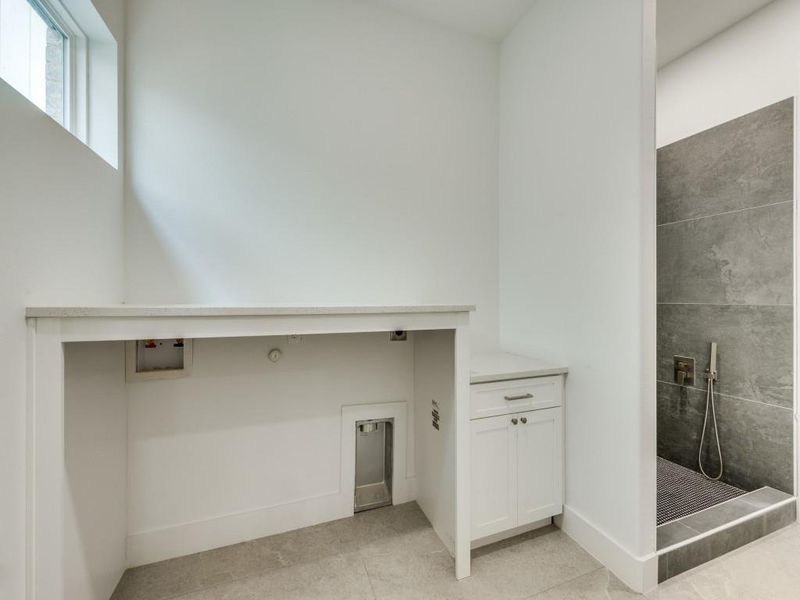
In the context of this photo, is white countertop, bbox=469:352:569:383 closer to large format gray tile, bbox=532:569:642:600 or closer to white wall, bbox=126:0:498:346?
white wall, bbox=126:0:498:346

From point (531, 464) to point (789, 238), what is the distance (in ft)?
5.73

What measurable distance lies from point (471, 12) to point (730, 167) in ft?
5.67

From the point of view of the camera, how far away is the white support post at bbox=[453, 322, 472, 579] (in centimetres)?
136

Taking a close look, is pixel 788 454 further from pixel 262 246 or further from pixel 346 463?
pixel 262 246

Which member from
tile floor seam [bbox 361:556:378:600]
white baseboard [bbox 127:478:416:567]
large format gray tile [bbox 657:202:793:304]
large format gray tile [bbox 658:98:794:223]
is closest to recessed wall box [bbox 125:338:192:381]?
white baseboard [bbox 127:478:416:567]

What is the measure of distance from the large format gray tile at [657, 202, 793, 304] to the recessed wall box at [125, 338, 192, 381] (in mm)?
2839

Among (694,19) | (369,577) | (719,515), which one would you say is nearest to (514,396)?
(369,577)

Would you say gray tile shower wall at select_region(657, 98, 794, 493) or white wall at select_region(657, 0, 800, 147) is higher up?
white wall at select_region(657, 0, 800, 147)

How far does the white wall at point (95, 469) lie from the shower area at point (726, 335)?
212cm

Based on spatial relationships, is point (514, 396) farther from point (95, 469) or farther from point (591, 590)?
point (95, 469)

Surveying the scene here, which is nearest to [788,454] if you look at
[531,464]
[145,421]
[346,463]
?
[531,464]

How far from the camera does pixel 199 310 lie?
1.02m

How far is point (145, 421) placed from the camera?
4.82 feet

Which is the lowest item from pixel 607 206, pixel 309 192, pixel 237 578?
pixel 237 578
